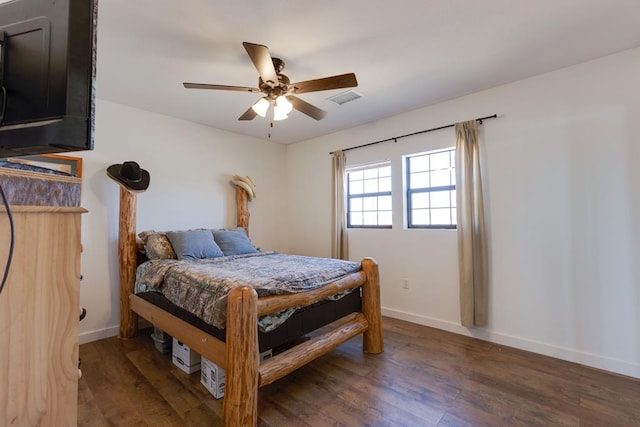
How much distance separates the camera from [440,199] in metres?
3.26

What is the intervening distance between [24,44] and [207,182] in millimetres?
3182

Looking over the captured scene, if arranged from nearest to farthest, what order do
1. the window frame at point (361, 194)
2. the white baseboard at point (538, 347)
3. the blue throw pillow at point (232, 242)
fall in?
the white baseboard at point (538, 347) → the blue throw pillow at point (232, 242) → the window frame at point (361, 194)

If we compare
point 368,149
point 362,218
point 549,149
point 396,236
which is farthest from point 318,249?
point 549,149

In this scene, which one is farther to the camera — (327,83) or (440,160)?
(440,160)

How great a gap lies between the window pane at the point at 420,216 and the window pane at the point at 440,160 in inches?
20.8

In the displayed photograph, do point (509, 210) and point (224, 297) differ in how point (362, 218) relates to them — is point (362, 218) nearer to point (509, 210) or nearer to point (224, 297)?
point (509, 210)

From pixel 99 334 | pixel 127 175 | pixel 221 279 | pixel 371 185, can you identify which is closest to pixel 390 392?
pixel 221 279

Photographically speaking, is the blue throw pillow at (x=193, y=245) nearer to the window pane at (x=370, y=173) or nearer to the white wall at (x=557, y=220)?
the window pane at (x=370, y=173)

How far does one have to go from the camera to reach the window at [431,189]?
10.4 feet

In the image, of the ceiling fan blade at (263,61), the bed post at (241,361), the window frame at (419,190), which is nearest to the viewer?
the bed post at (241,361)

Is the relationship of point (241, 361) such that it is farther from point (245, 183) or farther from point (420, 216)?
point (245, 183)

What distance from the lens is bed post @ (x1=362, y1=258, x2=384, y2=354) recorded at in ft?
8.35

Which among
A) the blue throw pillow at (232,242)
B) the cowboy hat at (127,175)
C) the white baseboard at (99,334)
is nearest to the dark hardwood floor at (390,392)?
the white baseboard at (99,334)

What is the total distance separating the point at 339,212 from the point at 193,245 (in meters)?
1.94
